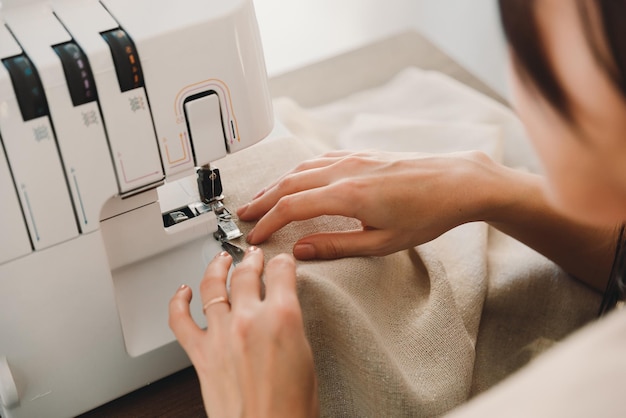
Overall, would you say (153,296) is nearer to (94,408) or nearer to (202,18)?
(94,408)

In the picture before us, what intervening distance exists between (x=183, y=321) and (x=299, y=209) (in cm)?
19

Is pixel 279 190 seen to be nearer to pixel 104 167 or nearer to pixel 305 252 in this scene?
pixel 305 252

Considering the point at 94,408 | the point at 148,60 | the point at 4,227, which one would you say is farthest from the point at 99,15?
the point at 94,408

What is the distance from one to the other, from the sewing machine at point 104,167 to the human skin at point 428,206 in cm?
10

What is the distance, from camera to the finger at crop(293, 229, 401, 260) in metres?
0.86

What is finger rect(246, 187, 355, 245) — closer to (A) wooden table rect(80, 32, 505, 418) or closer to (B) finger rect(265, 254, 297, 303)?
(B) finger rect(265, 254, 297, 303)

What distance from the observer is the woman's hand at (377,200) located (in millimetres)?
877

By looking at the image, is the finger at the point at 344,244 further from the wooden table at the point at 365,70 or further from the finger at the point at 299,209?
the wooden table at the point at 365,70

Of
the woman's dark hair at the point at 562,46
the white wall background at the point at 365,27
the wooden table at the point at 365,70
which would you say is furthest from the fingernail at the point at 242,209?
the white wall background at the point at 365,27

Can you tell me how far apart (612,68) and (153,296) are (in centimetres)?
59

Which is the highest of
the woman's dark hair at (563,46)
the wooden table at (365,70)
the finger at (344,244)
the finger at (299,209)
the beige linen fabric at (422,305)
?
the woman's dark hair at (563,46)

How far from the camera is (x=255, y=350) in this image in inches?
28.7

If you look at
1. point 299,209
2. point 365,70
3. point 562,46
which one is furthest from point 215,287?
point 365,70

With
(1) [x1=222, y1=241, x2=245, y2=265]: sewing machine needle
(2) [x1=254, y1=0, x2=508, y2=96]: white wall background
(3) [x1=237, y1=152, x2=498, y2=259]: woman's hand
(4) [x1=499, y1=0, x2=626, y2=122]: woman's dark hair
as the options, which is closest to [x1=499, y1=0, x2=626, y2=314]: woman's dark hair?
(4) [x1=499, y1=0, x2=626, y2=122]: woman's dark hair
